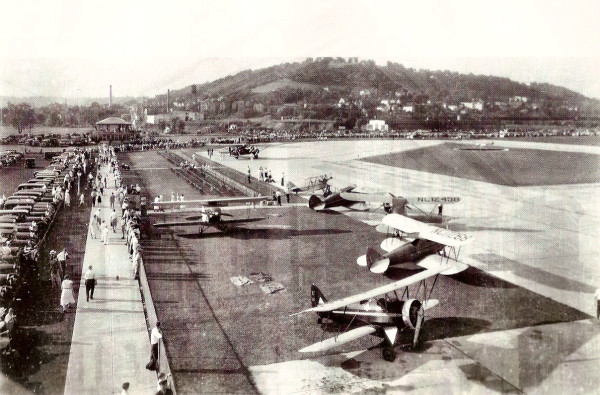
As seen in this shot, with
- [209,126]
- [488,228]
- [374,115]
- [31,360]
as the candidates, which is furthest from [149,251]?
[209,126]

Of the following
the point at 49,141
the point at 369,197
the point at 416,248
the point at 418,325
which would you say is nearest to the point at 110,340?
the point at 418,325

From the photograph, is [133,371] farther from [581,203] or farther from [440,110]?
[440,110]

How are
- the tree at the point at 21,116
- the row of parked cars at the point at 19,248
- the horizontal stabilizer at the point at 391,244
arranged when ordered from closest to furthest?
the row of parked cars at the point at 19,248 → the horizontal stabilizer at the point at 391,244 → the tree at the point at 21,116

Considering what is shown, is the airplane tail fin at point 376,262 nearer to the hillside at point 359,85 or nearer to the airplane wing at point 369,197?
the airplane wing at point 369,197

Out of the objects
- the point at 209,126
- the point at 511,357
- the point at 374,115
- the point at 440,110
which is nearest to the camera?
the point at 511,357

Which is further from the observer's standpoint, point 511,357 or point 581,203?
point 581,203

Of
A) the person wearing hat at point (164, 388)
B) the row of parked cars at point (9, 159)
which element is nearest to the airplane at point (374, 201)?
the person wearing hat at point (164, 388)

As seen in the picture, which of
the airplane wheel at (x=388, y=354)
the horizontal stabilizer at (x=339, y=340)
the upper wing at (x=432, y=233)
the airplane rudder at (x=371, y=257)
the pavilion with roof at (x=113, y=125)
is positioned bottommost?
the airplane wheel at (x=388, y=354)
